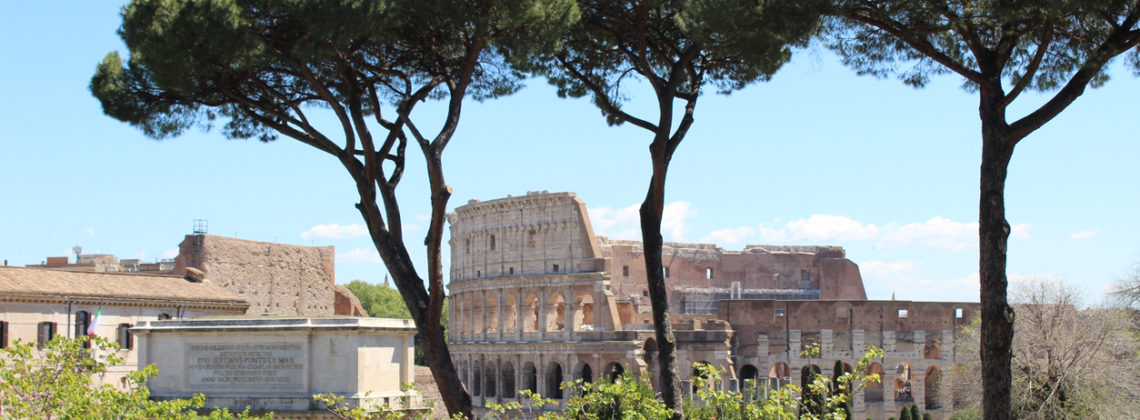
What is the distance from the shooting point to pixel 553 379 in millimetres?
42125

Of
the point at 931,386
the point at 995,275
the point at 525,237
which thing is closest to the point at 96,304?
the point at 995,275

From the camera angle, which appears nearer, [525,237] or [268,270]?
[268,270]

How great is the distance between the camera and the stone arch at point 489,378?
145 feet

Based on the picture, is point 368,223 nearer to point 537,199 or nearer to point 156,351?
point 156,351

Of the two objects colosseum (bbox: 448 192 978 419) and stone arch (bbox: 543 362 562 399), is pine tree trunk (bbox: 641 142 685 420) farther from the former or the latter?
stone arch (bbox: 543 362 562 399)

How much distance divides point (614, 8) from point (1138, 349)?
1532 cm

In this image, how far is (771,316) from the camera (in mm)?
38469

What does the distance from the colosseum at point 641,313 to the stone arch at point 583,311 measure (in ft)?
0.24

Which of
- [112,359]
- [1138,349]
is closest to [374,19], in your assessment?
[112,359]

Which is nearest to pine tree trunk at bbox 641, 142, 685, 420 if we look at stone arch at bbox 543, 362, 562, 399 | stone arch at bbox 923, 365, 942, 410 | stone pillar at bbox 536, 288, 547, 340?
stone arch at bbox 923, 365, 942, 410

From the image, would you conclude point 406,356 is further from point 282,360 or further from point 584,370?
point 584,370

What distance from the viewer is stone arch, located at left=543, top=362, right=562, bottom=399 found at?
136 feet

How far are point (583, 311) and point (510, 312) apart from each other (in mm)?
2930

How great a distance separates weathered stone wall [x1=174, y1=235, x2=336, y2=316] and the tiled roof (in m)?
7.04
